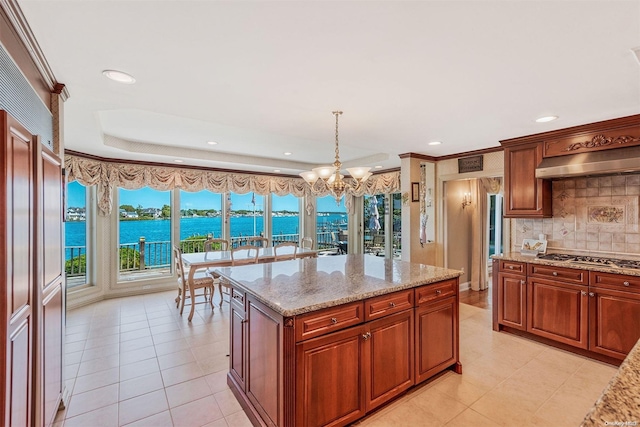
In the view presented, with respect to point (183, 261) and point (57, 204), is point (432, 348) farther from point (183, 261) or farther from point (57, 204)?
point (183, 261)

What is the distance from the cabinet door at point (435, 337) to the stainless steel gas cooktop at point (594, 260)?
5.13ft

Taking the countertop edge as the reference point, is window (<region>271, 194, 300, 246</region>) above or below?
above

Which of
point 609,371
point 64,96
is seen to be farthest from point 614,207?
point 64,96

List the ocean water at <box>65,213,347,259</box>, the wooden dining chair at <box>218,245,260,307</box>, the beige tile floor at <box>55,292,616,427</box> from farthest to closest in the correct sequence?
the ocean water at <box>65,213,347,259</box> → the wooden dining chair at <box>218,245,260,307</box> → the beige tile floor at <box>55,292,616,427</box>

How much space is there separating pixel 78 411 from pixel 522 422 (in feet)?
10.4

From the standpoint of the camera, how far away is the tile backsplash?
10.3ft

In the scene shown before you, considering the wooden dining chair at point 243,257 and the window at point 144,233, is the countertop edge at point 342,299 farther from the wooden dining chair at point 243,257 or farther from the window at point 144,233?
the window at point 144,233

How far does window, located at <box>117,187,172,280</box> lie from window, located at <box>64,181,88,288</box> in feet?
1.66

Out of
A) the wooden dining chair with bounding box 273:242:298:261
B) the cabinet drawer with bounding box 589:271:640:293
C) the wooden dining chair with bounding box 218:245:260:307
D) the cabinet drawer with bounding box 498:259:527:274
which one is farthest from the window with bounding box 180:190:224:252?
the cabinet drawer with bounding box 589:271:640:293

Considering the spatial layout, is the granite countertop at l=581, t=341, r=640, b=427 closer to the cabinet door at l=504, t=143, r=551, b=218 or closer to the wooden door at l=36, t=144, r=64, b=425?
the wooden door at l=36, t=144, r=64, b=425

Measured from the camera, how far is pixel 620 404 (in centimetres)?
80

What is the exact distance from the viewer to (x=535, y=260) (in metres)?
3.26

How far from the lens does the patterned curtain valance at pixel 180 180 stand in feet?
15.5

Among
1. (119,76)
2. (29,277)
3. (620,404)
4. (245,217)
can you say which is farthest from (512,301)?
(245,217)
